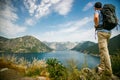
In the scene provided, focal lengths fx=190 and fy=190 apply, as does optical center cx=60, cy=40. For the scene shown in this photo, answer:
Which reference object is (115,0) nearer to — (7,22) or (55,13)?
(55,13)

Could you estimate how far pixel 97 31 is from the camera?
5188 mm

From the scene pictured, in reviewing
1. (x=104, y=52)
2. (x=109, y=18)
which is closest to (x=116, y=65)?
(x=104, y=52)

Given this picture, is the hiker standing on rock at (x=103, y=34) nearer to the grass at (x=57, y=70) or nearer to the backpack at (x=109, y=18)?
the backpack at (x=109, y=18)

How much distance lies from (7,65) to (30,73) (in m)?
1.22

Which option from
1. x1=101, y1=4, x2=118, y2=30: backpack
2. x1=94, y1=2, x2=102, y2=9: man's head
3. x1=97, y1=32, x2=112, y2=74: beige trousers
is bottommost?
x1=97, y1=32, x2=112, y2=74: beige trousers

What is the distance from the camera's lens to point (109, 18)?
4.83 m

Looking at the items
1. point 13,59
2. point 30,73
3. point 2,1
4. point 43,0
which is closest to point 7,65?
point 13,59

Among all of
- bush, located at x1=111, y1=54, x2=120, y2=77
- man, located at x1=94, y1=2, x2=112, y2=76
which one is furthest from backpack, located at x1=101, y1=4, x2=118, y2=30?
bush, located at x1=111, y1=54, x2=120, y2=77

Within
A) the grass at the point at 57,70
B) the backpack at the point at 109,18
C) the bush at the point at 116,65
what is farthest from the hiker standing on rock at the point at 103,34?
the bush at the point at 116,65

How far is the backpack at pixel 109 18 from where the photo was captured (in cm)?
483

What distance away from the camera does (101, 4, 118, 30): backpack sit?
15.8 feet

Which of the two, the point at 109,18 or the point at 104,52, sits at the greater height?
the point at 109,18

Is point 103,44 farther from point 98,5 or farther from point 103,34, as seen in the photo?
point 98,5

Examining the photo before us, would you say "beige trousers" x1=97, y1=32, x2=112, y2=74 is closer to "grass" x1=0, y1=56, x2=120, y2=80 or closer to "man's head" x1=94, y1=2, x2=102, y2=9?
"grass" x1=0, y1=56, x2=120, y2=80
